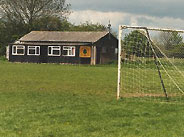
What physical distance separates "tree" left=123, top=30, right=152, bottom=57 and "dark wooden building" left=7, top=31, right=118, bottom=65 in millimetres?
27713

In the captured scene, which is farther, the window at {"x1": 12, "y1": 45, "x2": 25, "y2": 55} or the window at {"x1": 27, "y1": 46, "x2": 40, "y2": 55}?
the window at {"x1": 12, "y1": 45, "x2": 25, "y2": 55}

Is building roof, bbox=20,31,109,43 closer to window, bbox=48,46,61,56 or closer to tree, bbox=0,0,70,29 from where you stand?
window, bbox=48,46,61,56

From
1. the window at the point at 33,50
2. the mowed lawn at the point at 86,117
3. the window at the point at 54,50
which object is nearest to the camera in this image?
the mowed lawn at the point at 86,117

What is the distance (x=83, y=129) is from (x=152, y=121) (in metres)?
1.80

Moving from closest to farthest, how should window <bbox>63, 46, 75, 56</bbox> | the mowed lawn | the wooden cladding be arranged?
1. the mowed lawn
2. the wooden cladding
3. window <bbox>63, 46, 75, 56</bbox>

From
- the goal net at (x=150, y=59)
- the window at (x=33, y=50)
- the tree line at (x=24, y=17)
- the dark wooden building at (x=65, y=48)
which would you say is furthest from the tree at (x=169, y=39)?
the tree line at (x=24, y=17)

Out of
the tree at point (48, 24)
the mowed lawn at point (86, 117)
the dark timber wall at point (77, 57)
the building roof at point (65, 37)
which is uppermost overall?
the tree at point (48, 24)

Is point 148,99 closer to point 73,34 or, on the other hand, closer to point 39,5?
point 73,34

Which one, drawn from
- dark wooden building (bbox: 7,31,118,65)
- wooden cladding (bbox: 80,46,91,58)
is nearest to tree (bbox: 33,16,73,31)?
dark wooden building (bbox: 7,31,118,65)

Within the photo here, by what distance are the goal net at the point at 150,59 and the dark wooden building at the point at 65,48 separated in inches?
963

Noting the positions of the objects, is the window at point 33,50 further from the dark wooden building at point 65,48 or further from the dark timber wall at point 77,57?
the dark timber wall at point 77,57

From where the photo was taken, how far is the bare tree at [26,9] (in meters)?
57.7

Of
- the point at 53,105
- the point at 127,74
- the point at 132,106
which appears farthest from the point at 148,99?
the point at 127,74

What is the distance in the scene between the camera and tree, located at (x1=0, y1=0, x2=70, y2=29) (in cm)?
5766
